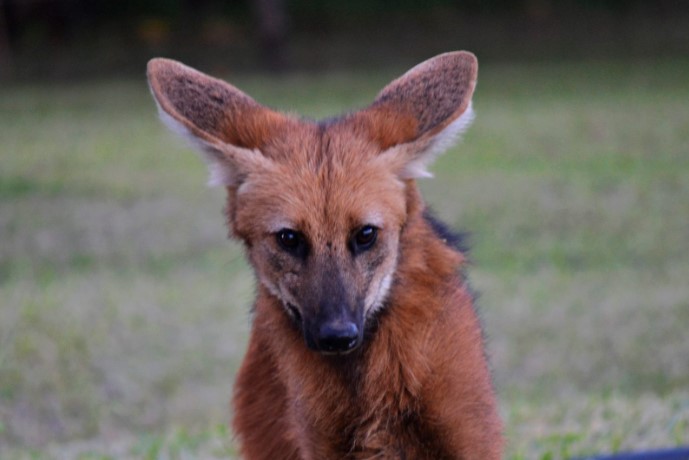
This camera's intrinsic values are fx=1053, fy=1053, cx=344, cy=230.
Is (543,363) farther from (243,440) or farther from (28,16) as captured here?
(28,16)

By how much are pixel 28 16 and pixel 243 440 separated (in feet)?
67.0

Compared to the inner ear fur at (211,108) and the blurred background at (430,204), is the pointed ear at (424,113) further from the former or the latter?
the blurred background at (430,204)

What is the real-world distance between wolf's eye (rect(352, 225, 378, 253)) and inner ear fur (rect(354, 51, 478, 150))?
0.28 m

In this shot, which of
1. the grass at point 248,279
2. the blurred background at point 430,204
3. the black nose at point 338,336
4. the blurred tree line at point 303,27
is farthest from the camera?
the blurred tree line at point 303,27

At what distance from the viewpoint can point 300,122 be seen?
10.4ft

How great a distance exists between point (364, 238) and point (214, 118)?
615 mm

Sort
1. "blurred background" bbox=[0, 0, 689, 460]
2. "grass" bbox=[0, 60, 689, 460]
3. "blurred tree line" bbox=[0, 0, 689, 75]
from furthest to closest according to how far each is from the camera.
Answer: "blurred tree line" bbox=[0, 0, 689, 75] → "blurred background" bbox=[0, 0, 689, 460] → "grass" bbox=[0, 60, 689, 460]

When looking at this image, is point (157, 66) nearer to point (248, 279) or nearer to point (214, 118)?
point (214, 118)

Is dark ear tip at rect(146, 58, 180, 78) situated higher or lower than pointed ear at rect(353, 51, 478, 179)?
higher

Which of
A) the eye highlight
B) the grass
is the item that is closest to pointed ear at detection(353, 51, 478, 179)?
the eye highlight

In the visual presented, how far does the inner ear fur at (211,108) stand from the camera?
3.03 m

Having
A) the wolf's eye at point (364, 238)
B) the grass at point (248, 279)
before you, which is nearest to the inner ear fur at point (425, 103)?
the wolf's eye at point (364, 238)

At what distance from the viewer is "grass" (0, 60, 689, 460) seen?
592 centimetres

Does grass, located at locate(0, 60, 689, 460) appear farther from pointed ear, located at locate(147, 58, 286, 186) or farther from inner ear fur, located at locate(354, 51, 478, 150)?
pointed ear, located at locate(147, 58, 286, 186)
